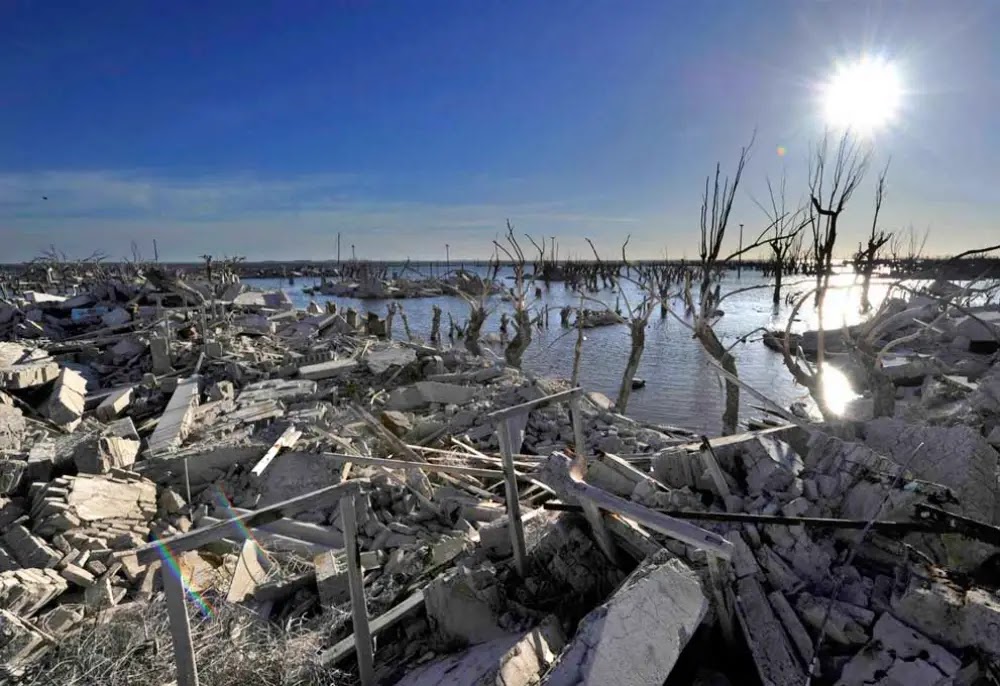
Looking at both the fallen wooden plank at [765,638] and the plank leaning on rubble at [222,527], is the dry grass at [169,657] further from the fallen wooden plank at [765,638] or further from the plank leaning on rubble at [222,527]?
the fallen wooden plank at [765,638]

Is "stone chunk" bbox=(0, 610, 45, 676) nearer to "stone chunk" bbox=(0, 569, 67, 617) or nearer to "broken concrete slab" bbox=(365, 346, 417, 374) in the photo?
"stone chunk" bbox=(0, 569, 67, 617)

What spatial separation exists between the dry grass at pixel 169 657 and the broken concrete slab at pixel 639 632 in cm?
154

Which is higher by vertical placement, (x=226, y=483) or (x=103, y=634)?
(x=103, y=634)

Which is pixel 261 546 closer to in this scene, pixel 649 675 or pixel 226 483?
pixel 226 483

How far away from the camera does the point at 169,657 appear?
313 cm

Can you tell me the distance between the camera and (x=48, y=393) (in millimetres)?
9516

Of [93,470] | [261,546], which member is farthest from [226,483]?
[261,546]

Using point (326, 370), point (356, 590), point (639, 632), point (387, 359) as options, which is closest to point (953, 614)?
point (639, 632)

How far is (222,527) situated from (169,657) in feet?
4.77

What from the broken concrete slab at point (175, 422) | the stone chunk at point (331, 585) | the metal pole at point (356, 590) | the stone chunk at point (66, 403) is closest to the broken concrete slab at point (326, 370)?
the broken concrete slab at point (175, 422)

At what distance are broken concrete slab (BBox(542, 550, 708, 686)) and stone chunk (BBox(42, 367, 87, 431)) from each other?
9.35 m

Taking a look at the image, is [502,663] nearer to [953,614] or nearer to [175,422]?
[953,614]

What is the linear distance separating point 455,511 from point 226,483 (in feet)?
10.3

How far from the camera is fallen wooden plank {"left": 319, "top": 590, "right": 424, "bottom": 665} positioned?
128 inches
